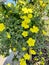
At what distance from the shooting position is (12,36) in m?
1.27

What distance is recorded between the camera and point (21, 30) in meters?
1.27

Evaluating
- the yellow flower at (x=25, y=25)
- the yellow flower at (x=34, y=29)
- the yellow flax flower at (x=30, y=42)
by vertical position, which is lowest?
the yellow flax flower at (x=30, y=42)

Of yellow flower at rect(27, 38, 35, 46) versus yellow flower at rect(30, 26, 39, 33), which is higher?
yellow flower at rect(30, 26, 39, 33)

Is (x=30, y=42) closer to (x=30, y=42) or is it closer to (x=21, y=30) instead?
(x=30, y=42)

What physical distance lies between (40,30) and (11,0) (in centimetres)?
36

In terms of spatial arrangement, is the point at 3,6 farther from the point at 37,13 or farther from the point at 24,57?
the point at 24,57

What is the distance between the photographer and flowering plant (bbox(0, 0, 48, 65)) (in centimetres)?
127

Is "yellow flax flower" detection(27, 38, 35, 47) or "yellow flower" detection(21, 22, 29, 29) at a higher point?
"yellow flower" detection(21, 22, 29, 29)

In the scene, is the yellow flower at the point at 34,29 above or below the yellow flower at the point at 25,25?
below

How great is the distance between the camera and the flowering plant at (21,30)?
1271mm

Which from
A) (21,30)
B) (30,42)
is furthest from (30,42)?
(21,30)

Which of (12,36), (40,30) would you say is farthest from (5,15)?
(40,30)

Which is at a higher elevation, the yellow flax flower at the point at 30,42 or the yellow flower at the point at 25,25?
the yellow flower at the point at 25,25

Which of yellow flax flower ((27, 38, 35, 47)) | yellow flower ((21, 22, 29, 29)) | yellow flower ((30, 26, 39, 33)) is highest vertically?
yellow flower ((21, 22, 29, 29))
